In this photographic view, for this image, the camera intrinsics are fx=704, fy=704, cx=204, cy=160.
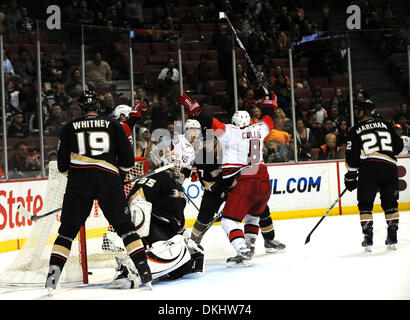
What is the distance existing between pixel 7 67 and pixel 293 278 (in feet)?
13.9

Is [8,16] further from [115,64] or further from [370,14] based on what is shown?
[370,14]

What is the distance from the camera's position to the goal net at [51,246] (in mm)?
5250

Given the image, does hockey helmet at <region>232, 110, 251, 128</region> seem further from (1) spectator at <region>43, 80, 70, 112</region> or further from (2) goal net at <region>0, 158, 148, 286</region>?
(1) spectator at <region>43, 80, 70, 112</region>

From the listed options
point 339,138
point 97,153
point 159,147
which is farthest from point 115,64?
point 97,153

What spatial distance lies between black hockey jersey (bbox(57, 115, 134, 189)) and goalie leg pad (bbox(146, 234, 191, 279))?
0.63 metres

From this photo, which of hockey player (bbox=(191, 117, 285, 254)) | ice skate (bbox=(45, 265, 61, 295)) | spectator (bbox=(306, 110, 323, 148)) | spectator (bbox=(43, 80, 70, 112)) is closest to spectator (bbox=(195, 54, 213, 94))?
spectator (bbox=(306, 110, 323, 148))

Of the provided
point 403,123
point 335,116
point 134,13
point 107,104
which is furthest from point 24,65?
point 403,123

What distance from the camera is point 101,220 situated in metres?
5.79

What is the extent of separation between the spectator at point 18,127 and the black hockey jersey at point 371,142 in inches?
141

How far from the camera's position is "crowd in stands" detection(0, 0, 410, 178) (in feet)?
25.7

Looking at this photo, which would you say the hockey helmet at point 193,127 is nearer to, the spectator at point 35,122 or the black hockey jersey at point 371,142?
the black hockey jersey at point 371,142

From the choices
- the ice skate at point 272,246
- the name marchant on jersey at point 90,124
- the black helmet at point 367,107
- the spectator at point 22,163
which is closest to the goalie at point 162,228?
the name marchant on jersey at point 90,124

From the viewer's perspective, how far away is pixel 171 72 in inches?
355
